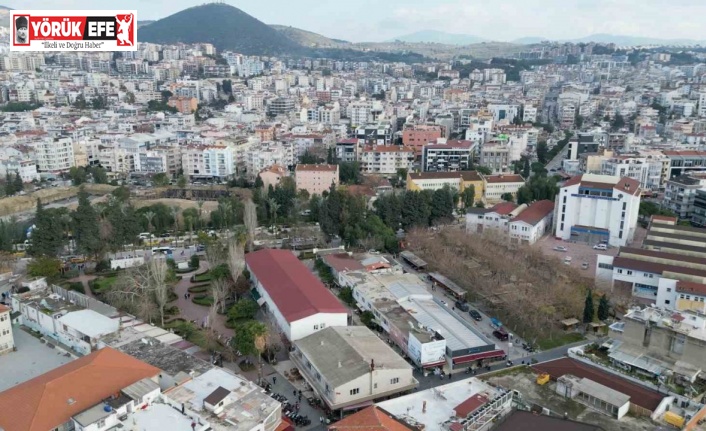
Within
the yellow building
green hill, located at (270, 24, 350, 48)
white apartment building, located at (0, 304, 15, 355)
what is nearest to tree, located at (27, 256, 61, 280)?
white apartment building, located at (0, 304, 15, 355)

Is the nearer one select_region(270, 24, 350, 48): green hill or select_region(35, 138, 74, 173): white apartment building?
select_region(35, 138, 74, 173): white apartment building

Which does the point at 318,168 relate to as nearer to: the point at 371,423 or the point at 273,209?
the point at 273,209

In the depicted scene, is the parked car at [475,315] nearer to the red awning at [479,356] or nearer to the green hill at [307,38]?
the red awning at [479,356]

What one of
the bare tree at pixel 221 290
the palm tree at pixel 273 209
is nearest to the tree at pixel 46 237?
the bare tree at pixel 221 290

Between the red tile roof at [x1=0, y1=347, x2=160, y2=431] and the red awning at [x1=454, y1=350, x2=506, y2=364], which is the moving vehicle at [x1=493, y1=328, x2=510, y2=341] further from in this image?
the red tile roof at [x1=0, y1=347, x2=160, y2=431]

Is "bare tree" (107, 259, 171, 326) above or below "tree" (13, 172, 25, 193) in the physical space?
below

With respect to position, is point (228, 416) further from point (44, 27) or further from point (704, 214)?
point (704, 214)
